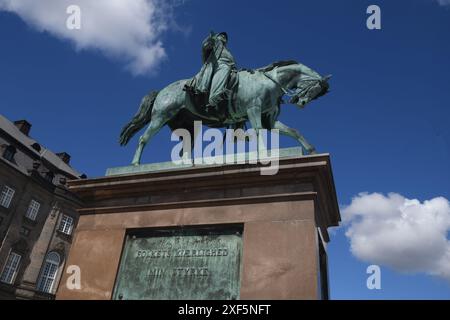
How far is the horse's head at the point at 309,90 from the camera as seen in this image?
721 cm

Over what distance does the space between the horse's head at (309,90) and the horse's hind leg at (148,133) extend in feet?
8.82

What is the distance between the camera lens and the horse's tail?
26.4 feet

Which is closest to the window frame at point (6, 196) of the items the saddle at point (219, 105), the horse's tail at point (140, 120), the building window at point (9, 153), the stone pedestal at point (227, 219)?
the building window at point (9, 153)

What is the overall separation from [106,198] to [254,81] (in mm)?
3482

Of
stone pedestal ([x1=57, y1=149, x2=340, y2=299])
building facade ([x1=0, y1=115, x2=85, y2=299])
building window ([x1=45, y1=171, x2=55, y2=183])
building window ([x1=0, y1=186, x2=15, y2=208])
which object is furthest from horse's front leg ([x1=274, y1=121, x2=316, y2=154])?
building window ([x1=45, y1=171, x2=55, y2=183])

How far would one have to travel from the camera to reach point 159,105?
7762mm

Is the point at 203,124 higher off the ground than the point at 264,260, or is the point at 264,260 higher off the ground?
the point at 203,124

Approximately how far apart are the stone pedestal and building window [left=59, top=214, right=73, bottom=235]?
118 ft

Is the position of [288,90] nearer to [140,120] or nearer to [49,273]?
[140,120]

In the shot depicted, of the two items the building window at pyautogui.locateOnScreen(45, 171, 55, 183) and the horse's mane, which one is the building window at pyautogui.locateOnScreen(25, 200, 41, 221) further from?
the horse's mane
